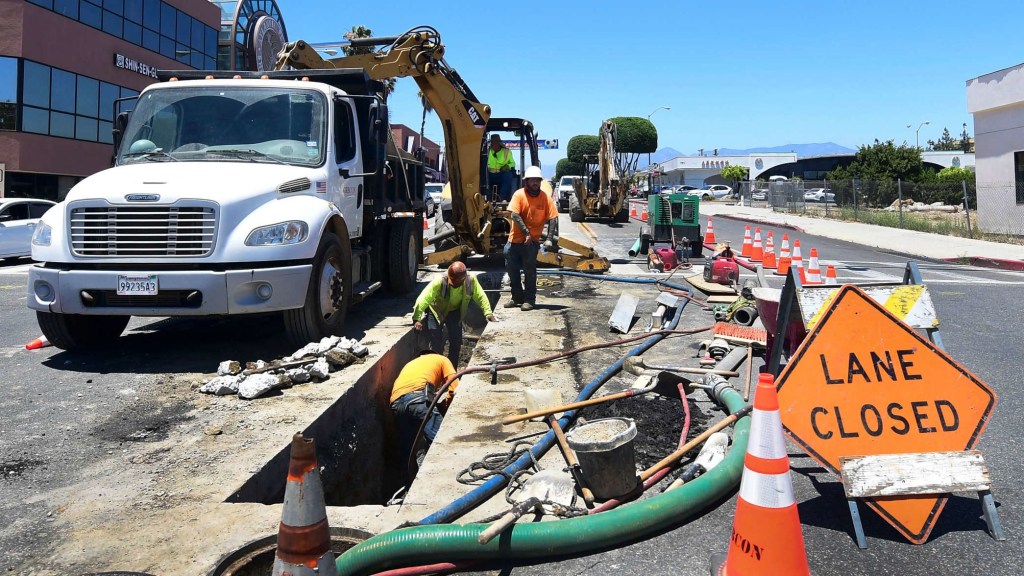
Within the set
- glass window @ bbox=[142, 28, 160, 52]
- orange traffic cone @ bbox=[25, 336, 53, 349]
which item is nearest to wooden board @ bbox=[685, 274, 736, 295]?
orange traffic cone @ bbox=[25, 336, 53, 349]

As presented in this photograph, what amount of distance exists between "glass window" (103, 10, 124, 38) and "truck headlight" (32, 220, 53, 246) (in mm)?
24973

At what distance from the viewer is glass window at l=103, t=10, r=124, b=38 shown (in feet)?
90.1

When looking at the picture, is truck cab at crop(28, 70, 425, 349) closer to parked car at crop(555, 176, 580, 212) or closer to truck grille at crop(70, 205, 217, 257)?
truck grille at crop(70, 205, 217, 257)

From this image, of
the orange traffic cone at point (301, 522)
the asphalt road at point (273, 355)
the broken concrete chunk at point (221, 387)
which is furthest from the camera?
the broken concrete chunk at point (221, 387)

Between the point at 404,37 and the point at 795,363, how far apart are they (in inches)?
328

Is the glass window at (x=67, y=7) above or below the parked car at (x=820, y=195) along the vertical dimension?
above

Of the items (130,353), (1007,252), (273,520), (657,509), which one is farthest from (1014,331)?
(1007,252)

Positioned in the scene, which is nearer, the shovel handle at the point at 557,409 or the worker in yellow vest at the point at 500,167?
the shovel handle at the point at 557,409

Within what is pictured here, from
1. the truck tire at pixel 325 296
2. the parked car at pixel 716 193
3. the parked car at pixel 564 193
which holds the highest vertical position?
the parked car at pixel 716 193

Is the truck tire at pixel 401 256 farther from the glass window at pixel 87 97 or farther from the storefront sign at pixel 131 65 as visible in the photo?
the glass window at pixel 87 97

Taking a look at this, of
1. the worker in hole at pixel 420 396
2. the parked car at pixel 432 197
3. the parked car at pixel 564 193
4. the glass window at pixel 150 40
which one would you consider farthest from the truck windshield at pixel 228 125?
the parked car at pixel 564 193

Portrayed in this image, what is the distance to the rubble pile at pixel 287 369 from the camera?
19.7 feet

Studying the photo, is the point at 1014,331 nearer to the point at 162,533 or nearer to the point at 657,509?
the point at 657,509

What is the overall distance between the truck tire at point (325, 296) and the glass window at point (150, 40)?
27.5 metres
